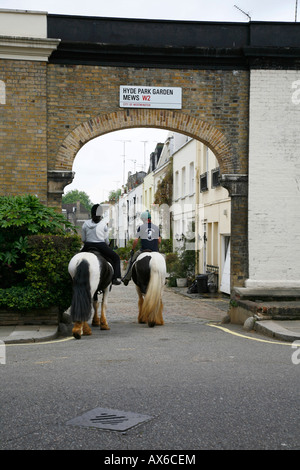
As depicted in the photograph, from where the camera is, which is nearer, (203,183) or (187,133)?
(187,133)

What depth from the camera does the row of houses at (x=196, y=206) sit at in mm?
24094

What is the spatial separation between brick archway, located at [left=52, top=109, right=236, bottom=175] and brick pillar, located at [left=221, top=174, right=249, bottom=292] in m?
0.33

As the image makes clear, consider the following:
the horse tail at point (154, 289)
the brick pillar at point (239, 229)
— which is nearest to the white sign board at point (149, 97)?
the brick pillar at point (239, 229)

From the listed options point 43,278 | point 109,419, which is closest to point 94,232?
point 43,278

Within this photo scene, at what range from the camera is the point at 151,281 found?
36.7ft

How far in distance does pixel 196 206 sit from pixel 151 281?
706 inches

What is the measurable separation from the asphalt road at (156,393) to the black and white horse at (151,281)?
1.62 metres

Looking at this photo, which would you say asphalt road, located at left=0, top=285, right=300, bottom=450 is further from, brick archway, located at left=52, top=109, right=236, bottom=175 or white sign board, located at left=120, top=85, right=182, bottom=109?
white sign board, located at left=120, top=85, right=182, bottom=109

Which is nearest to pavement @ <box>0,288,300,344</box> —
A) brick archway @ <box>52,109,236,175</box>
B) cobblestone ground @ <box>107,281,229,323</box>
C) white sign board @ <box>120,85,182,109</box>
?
cobblestone ground @ <box>107,281,229,323</box>

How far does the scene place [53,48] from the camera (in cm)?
1320

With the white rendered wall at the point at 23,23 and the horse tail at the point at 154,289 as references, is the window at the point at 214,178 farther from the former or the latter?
the horse tail at the point at 154,289

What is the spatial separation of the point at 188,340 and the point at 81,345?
1752mm

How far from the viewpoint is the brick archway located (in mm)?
13570

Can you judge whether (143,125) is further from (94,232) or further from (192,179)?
(192,179)
